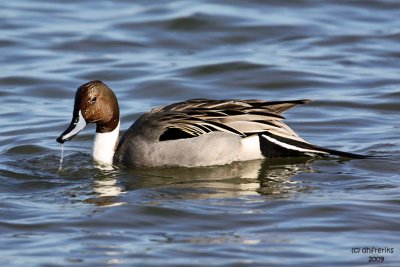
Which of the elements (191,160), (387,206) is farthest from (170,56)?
(387,206)

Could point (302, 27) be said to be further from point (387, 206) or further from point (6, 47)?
point (387, 206)

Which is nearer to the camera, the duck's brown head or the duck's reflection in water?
the duck's reflection in water

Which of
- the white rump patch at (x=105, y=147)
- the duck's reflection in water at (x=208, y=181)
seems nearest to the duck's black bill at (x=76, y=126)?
the white rump patch at (x=105, y=147)

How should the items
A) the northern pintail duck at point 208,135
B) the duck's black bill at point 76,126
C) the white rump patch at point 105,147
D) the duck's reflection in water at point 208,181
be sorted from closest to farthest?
the duck's reflection in water at point 208,181 → the northern pintail duck at point 208,135 → the duck's black bill at point 76,126 → the white rump patch at point 105,147

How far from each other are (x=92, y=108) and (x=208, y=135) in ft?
3.67

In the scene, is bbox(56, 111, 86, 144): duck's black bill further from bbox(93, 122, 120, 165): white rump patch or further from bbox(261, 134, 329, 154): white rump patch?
bbox(261, 134, 329, 154): white rump patch

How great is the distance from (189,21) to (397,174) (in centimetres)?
722

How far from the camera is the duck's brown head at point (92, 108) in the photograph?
31.6ft

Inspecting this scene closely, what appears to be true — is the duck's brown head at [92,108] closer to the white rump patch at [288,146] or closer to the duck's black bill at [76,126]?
the duck's black bill at [76,126]

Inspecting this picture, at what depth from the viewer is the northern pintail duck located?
945 centimetres

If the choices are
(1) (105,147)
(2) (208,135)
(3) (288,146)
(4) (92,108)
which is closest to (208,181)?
(2) (208,135)

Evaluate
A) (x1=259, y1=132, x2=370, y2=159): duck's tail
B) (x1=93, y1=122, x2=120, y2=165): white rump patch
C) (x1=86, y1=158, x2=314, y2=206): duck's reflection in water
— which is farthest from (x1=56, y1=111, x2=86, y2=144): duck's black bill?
(x1=259, y1=132, x2=370, y2=159): duck's tail

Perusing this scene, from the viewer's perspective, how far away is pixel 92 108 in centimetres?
970

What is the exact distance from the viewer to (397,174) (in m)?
9.12
